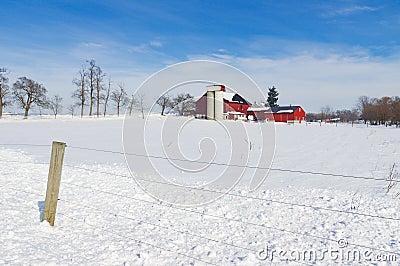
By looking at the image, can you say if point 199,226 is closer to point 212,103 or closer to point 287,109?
point 212,103

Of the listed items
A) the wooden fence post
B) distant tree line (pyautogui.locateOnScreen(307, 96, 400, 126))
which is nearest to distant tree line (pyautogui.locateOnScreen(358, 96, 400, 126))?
distant tree line (pyautogui.locateOnScreen(307, 96, 400, 126))

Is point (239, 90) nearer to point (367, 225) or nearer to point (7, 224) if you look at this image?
point (367, 225)

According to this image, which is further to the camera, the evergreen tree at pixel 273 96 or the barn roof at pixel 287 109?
the evergreen tree at pixel 273 96

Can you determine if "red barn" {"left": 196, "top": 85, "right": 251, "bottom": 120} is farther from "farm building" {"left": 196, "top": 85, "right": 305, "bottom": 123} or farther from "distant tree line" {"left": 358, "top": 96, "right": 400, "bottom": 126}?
"distant tree line" {"left": 358, "top": 96, "right": 400, "bottom": 126}

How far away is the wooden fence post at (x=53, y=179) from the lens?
3.78m

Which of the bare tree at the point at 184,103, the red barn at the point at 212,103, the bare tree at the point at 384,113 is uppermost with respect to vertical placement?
the bare tree at the point at 384,113

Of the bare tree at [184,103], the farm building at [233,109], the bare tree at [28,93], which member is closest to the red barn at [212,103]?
the farm building at [233,109]

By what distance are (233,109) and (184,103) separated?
93.5 feet

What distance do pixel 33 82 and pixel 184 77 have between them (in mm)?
47633

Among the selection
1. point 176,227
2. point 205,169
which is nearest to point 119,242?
point 176,227

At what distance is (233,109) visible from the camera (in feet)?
123

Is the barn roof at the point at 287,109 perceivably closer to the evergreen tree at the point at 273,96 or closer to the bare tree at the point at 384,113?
the evergreen tree at the point at 273,96

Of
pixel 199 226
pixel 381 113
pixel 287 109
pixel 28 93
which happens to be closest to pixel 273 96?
pixel 287 109

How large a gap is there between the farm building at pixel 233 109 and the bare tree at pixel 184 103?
0.90m
